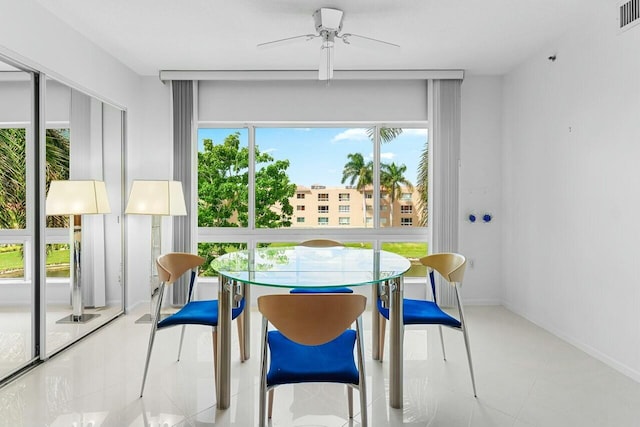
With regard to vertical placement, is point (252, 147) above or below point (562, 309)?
above

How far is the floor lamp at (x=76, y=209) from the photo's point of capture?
327 cm

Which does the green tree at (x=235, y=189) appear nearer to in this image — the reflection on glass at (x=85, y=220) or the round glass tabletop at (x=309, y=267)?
the reflection on glass at (x=85, y=220)

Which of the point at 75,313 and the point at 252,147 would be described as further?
the point at 252,147

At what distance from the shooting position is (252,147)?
16.2 ft

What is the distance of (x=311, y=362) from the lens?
197 cm

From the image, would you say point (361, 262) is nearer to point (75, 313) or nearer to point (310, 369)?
point (310, 369)

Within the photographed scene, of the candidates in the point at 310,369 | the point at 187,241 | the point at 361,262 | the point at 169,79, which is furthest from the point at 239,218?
the point at 310,369

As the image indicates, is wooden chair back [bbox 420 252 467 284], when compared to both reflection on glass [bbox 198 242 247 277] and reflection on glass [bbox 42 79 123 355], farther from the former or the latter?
reflection on glass [bbox 42 79 123 355]

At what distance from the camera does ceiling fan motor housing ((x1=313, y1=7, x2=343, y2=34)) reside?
10.0 ft

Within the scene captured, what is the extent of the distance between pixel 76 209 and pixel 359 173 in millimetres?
2931

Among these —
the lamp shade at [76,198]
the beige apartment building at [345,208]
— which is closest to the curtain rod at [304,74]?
the beige apartment building at [345,208]

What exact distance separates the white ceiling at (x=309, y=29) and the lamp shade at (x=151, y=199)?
128 centimetres

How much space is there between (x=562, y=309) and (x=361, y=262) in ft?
6.97

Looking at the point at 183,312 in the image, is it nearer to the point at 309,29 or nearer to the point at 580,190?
the point at 309,29
